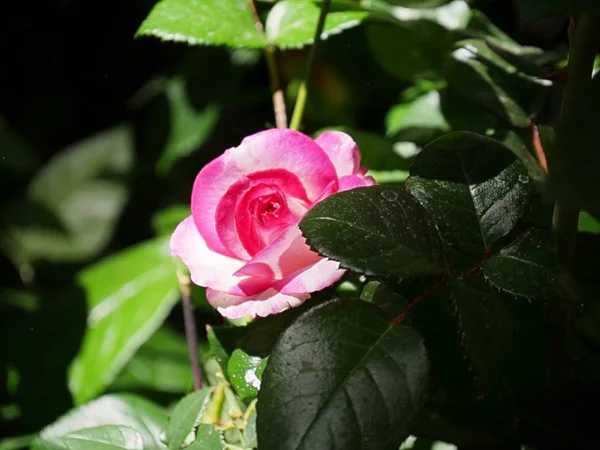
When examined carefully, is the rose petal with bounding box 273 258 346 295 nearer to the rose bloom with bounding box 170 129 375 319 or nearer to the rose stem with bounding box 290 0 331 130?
the rose bloom with bounding box 170 129 375 319

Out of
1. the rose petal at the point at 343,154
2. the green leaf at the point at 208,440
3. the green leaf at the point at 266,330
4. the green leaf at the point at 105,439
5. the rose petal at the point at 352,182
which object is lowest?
the green leaf at the point at 105,439

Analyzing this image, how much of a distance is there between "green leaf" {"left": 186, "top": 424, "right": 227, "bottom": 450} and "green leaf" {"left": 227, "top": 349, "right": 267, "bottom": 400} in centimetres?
3

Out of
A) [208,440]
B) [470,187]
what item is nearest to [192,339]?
[208,440]

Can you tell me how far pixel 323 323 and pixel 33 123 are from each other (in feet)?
4.66

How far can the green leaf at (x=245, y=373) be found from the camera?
0.41 meters

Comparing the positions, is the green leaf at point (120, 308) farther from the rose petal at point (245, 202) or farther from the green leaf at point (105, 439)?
the rose petal at point (245, 202)

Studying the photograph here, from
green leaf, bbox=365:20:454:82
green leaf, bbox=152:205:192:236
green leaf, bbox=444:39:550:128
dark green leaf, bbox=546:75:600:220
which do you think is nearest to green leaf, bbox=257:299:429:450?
dark green leaf, bbox=546:75:600:220

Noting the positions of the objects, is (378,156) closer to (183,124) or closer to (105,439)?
(105,439)

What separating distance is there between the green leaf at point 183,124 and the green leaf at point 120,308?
172 millimetres

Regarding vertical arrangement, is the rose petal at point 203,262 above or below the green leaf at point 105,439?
above

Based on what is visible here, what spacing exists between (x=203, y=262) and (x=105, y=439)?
0.14m

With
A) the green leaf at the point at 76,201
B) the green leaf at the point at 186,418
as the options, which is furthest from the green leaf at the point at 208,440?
the green leaf at the point at 76,201

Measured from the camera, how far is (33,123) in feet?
5.28

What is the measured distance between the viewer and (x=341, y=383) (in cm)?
35
